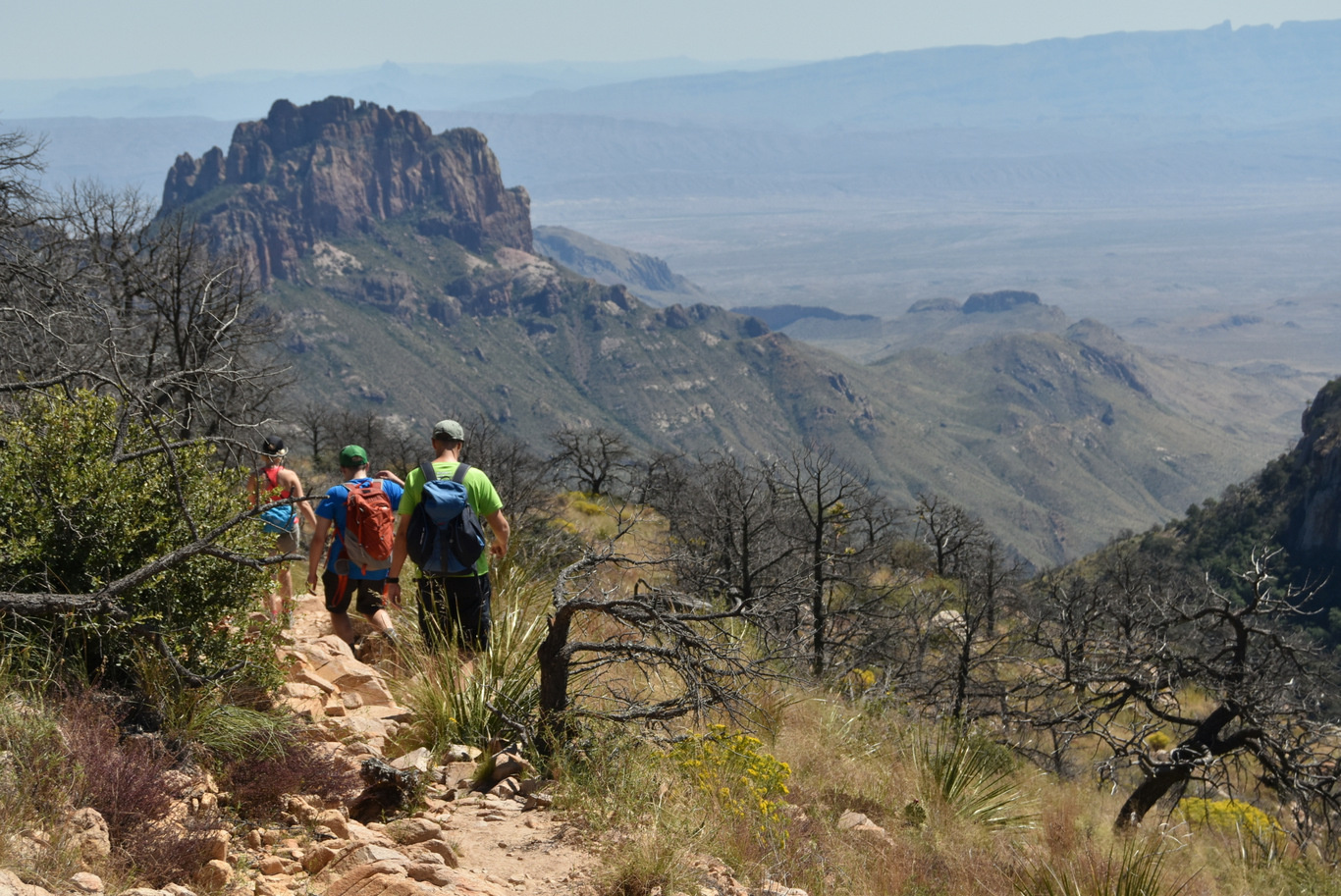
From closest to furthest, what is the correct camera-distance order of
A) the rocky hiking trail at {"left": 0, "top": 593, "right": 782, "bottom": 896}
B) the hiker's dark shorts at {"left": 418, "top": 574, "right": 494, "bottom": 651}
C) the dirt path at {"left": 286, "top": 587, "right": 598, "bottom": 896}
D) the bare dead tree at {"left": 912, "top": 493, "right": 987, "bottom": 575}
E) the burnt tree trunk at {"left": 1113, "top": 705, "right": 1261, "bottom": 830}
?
the rocky hiking trail at {"left": 0, "top": 593, "right": 782, "bottom": 896}
the dirt path at {"left": 286, "top": 587, "right": 598, "bottom": 896}
the hiker's dark shorts at {"left": 418, "top": 574, "right": 494, "bottom": 651}
the burnt tree trunk at {"left": 1113, "top": 705, "right": 1261, "bottom": 830}
the bare dead tree at {"left": 912, "top": 493, "right": 987, "bottom": 575}

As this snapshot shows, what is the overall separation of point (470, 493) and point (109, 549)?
8.16ft

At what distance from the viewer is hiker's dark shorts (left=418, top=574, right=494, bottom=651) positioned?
6.95m

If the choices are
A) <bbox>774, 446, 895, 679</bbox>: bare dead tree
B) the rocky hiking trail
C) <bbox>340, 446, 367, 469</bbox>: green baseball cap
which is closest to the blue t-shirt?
<bbox>340, 446, 367, 469</bbox>: green baseball cap

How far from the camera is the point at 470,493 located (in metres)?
7.11

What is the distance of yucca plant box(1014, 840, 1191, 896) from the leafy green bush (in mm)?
4323

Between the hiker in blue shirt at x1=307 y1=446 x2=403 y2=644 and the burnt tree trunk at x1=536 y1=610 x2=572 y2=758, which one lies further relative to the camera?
the hiker in blue shirt at x1=307 y1=446 x2=403 y2=644

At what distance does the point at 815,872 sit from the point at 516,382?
197 m

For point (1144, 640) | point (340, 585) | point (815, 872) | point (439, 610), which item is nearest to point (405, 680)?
point (439, 610)

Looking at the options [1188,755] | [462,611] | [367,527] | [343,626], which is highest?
[367,527]

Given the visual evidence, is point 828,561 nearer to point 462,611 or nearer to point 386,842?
point 462,611

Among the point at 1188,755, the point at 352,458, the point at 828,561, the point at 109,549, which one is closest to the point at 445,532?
the point at 352,458

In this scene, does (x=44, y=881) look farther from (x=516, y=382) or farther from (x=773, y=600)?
(x=516, y=382)

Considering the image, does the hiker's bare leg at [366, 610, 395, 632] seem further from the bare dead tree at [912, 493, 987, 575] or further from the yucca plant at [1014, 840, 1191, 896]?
the bare dead tree at [912, 493, 987, 575]

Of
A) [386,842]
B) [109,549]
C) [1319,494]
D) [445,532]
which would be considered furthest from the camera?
[1319,494]
